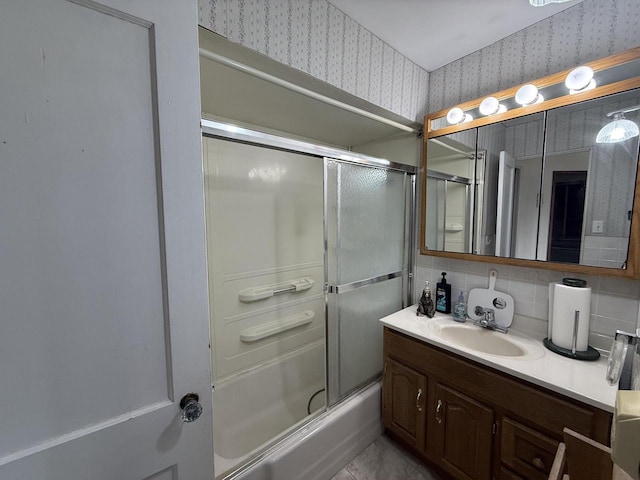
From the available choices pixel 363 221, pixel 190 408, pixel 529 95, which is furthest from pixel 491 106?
pixel 190 408

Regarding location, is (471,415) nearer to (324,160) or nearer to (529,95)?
(324,160)

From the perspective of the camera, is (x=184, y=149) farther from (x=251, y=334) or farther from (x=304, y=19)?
(x=251, y=334)

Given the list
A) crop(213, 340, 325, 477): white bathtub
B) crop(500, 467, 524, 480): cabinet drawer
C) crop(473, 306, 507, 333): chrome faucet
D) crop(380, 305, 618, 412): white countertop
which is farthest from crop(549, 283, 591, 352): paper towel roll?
crop(213, 340, 325, 477): white bathtub

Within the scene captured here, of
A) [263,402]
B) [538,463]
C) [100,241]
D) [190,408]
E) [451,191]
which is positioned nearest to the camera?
[100,241]

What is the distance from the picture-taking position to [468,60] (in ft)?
5.23

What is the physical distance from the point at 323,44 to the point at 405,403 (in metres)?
2.00

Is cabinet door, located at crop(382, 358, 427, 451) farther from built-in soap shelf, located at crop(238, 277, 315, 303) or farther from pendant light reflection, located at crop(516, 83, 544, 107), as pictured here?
pendant light reflection, located at crop(516, 83, 544, 107)

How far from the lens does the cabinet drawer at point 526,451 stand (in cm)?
102

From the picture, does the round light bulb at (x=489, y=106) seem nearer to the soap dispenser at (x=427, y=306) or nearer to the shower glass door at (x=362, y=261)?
the shower glass door at (x=362, y=261)

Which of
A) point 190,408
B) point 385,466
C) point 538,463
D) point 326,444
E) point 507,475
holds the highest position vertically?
point 190,408

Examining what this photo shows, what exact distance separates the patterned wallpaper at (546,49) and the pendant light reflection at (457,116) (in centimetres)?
15

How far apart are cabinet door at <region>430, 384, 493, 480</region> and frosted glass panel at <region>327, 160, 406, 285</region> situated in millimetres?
803

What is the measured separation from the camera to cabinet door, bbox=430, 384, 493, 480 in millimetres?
1186

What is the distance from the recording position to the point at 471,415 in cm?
123
